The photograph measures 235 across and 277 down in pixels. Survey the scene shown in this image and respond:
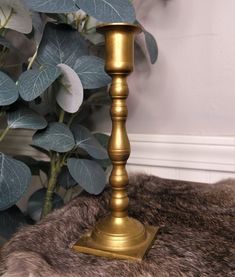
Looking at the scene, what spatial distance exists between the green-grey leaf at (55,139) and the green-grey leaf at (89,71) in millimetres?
114

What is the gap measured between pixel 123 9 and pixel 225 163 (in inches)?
22.4

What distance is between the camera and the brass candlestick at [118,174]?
0.53 m

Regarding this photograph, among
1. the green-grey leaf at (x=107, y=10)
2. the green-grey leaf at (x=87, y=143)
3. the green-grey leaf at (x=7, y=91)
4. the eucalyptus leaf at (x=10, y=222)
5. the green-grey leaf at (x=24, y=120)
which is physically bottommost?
the eucalyptus leaf at (x=10, y=222)

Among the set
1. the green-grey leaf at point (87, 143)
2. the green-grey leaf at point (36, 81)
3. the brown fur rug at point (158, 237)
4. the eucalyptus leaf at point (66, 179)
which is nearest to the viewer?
the brown fur rug at point (158, 237)

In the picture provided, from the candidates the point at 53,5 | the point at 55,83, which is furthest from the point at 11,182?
the point at 53,5

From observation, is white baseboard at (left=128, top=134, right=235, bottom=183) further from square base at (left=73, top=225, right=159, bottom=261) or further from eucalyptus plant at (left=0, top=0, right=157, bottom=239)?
square base at (left=73, top=225, right=159, bottom=261)

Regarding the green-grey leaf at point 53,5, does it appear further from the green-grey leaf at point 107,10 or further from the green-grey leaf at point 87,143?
the green-grey leaf at point 87,143

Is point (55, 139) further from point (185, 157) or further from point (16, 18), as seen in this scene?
point (185, 157)

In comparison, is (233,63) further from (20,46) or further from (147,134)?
(20,46)

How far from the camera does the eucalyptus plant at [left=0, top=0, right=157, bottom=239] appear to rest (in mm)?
569

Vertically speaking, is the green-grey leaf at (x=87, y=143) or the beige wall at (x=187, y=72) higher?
the beige wall at (x=187, y=72)

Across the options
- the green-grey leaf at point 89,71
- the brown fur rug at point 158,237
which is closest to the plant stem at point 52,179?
the brown fur rug at point 158,237

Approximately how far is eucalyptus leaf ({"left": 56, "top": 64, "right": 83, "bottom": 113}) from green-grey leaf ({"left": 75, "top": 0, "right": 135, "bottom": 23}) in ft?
0.47

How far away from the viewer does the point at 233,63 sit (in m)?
0.91
